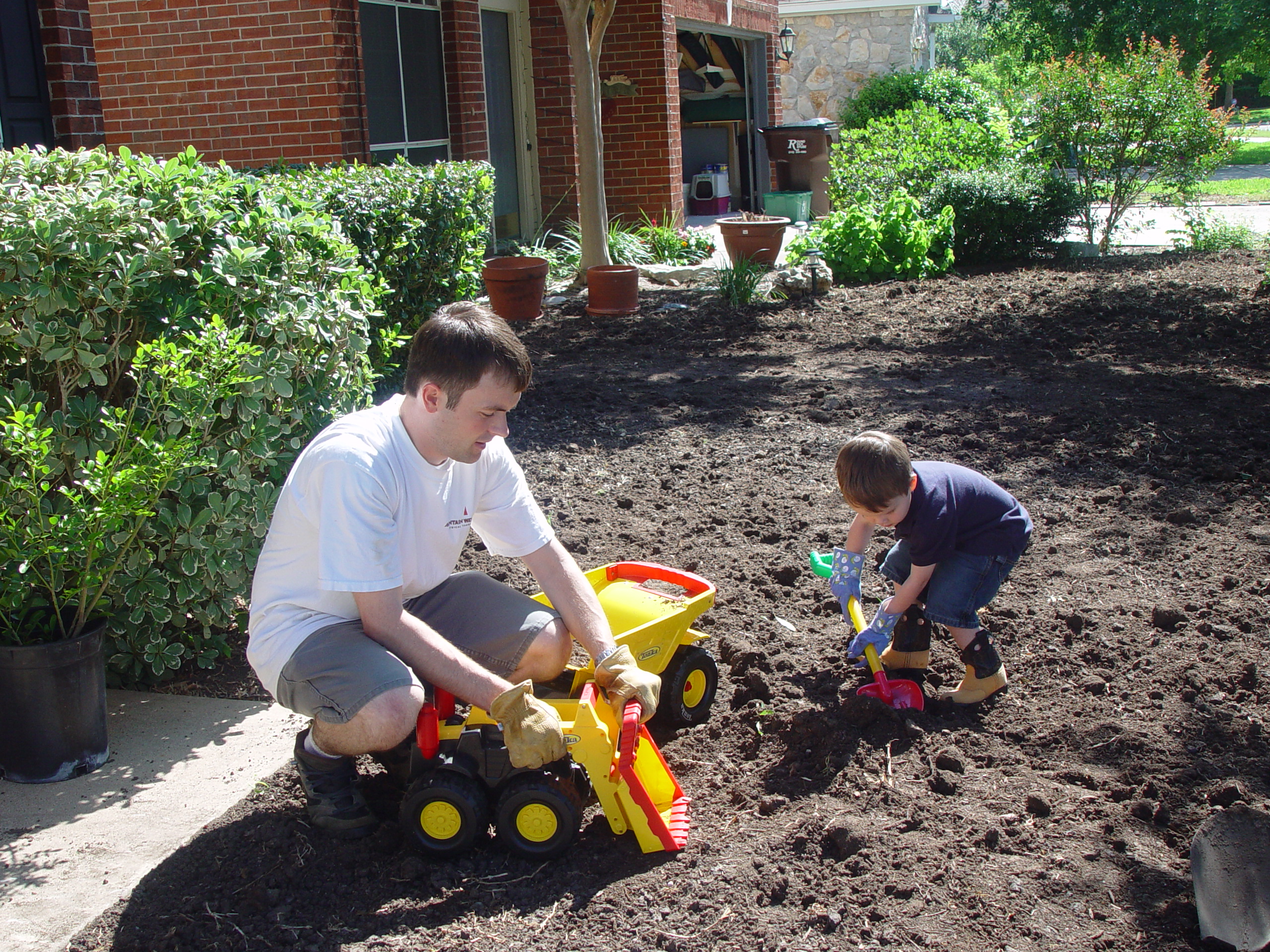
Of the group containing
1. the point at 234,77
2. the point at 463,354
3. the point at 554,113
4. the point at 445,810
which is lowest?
the point at 445,810

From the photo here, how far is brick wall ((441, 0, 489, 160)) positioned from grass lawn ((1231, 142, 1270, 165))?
21.9 metres

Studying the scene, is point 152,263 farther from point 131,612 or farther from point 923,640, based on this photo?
point 923,640

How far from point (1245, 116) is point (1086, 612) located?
440 inches

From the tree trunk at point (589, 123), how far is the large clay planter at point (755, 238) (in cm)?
130

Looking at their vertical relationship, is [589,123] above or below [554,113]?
below

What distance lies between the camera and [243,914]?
8.23 feet

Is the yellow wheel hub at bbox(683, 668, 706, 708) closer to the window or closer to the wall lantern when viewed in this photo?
the window

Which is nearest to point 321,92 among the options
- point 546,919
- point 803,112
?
point 546,919

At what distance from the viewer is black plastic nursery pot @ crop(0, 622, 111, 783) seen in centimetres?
303

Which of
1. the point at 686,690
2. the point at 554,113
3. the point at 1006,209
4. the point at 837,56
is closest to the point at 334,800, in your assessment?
the point at 686,690

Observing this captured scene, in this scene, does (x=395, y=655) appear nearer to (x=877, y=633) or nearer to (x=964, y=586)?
(x=877, y=633)

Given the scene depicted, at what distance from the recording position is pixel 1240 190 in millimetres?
20516

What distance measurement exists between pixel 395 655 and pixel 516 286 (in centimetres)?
677

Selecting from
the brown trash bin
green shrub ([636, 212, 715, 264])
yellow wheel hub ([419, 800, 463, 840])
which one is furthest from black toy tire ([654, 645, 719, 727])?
the brown trash bin
